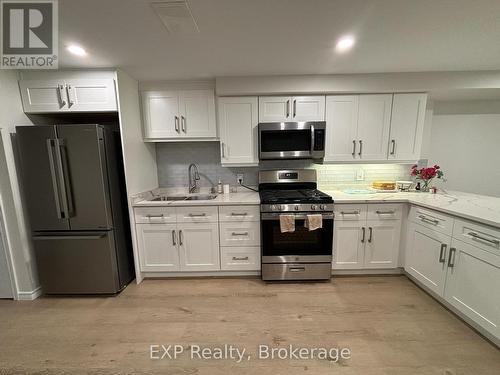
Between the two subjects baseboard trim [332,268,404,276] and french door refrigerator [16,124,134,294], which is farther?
baseboard trim [332,268,404,276]

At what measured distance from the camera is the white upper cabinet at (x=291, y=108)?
249cm

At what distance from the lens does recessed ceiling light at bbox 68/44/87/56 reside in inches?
67.6

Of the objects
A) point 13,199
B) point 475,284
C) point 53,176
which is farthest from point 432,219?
point 13,199

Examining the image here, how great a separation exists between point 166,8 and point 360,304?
2.89 metres

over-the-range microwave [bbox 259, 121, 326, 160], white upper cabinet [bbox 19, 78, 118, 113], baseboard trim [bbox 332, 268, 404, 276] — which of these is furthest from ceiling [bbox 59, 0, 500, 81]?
baseboard trim [bbox 332, 268, 404, 276]

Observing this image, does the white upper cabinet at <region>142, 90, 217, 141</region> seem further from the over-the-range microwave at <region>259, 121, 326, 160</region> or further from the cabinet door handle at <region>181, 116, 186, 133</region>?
the over-the-range microwave at <region>259, 121, 326, 160</region>

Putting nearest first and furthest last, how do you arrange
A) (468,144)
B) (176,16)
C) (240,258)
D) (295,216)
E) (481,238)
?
(176,16) → (481,238) → (295,216) → (240,258) → (468,144)

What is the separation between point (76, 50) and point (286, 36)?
1798 millimetres

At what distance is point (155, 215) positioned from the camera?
239 centimetres

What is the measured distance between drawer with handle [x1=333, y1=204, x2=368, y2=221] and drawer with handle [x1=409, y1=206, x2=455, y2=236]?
0.49 m

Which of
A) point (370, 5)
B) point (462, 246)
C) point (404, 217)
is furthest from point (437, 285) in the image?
point (370, 5)

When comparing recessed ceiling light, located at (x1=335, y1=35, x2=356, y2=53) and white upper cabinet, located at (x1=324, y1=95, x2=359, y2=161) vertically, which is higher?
recessed ceiling light, located at (x1=335, y1=35, x2=356, y2=53)

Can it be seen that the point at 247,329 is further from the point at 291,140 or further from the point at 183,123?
the point at 183,123

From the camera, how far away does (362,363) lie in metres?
1.46
